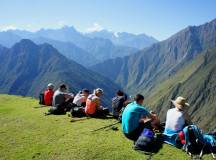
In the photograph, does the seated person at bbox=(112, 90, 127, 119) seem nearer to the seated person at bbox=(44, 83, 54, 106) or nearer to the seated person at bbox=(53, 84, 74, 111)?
the seated person at bbox=(53, 84, 74, 111)

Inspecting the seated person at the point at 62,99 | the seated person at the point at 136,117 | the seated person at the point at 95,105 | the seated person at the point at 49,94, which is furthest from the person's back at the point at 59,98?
the seated person at the point at 136,117

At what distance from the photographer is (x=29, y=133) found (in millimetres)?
26844

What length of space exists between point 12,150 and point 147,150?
8.45 meters

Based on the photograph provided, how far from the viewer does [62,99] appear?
1379 inches

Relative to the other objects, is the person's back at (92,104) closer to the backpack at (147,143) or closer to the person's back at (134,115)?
the person's back at (134,115)

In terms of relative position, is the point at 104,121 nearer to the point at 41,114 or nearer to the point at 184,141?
the point at 41,114

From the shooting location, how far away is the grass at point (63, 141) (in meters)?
20.6

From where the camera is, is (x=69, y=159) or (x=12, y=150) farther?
(x=12, y=150)

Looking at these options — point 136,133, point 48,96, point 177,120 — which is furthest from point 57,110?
point 177,120

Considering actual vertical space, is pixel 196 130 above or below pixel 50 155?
above

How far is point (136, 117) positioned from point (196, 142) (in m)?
4.05

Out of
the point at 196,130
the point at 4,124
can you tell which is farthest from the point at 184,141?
the point at 4,124

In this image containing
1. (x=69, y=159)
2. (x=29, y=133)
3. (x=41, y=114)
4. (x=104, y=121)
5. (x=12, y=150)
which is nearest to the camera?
(x=69, y=159)

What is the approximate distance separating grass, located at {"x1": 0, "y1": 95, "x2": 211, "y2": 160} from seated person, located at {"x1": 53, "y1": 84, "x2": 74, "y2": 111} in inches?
85.0
